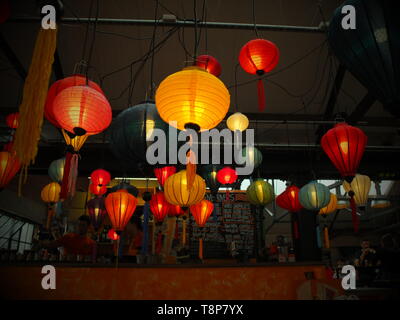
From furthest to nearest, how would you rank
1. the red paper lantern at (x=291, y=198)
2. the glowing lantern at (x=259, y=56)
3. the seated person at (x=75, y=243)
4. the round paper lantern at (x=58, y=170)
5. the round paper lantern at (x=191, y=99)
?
the seated person at (x=75, y=243) < the red paper lantern at (x=291, y=198) < the round paper lantern at (x=58, y=170) < the glowing lantern at (x=259, y=56) < the round paper lantern at (x=191, y=99)

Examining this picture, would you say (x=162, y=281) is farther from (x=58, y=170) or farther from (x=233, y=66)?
(x=233, y=66)

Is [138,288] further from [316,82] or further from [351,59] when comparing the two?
[316,82]

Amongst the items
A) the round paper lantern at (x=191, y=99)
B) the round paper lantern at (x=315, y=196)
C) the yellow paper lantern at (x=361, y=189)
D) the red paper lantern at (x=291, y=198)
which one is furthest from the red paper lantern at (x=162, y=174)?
the yellow paper lantern at (x=361, y=189)

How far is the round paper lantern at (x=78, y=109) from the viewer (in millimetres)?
2062

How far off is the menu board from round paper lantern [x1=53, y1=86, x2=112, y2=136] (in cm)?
698

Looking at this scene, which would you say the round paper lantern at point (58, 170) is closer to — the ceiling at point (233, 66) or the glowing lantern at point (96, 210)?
the glowing lantern at point (96, 210)

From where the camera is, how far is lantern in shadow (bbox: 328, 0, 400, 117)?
1591 millimetres

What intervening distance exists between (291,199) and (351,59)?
3.26 metres

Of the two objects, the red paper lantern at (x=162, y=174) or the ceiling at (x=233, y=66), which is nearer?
the red paper lantern at (x=162, y=174)

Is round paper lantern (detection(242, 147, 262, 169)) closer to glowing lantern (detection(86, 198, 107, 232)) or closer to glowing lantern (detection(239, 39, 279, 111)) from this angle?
glowing lantern (detection(239, 39, 279, 111))

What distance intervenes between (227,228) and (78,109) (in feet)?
25.5

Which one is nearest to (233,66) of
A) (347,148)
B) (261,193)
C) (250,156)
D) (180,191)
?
(250,156)

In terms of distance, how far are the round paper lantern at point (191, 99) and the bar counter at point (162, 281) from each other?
2.68 m
